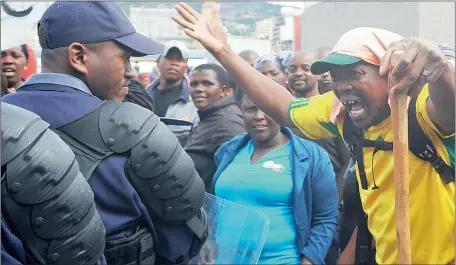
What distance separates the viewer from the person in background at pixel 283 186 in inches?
113

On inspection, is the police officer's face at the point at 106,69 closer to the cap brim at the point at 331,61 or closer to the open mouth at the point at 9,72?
the cap brim at the point at 331,61

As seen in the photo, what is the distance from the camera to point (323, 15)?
2.68m

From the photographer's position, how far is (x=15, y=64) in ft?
11.9

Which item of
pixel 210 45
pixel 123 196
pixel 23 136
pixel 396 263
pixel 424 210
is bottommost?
pixel 396 263

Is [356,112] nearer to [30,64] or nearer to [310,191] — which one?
[310,191]

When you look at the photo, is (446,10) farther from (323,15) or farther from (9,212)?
(9,212)

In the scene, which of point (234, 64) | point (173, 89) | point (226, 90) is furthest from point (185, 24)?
point (173, 89)

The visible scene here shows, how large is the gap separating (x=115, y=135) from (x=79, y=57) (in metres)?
0.31

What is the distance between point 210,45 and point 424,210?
995mm

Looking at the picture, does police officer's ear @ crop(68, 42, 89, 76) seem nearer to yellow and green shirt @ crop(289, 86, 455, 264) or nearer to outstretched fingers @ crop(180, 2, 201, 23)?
outstretched fingers @ crop(180, 2, 201, 23)

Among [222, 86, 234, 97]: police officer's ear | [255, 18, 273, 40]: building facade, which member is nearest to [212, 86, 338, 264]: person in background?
[255, 18, 273, 40]: building facade

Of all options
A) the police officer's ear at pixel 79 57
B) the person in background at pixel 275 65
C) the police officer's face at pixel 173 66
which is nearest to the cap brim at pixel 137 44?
the police officer's ear at pixel 79 57

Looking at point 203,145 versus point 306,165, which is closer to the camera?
point 306,165

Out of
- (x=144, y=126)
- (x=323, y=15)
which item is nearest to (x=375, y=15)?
(x=323, y=15)
